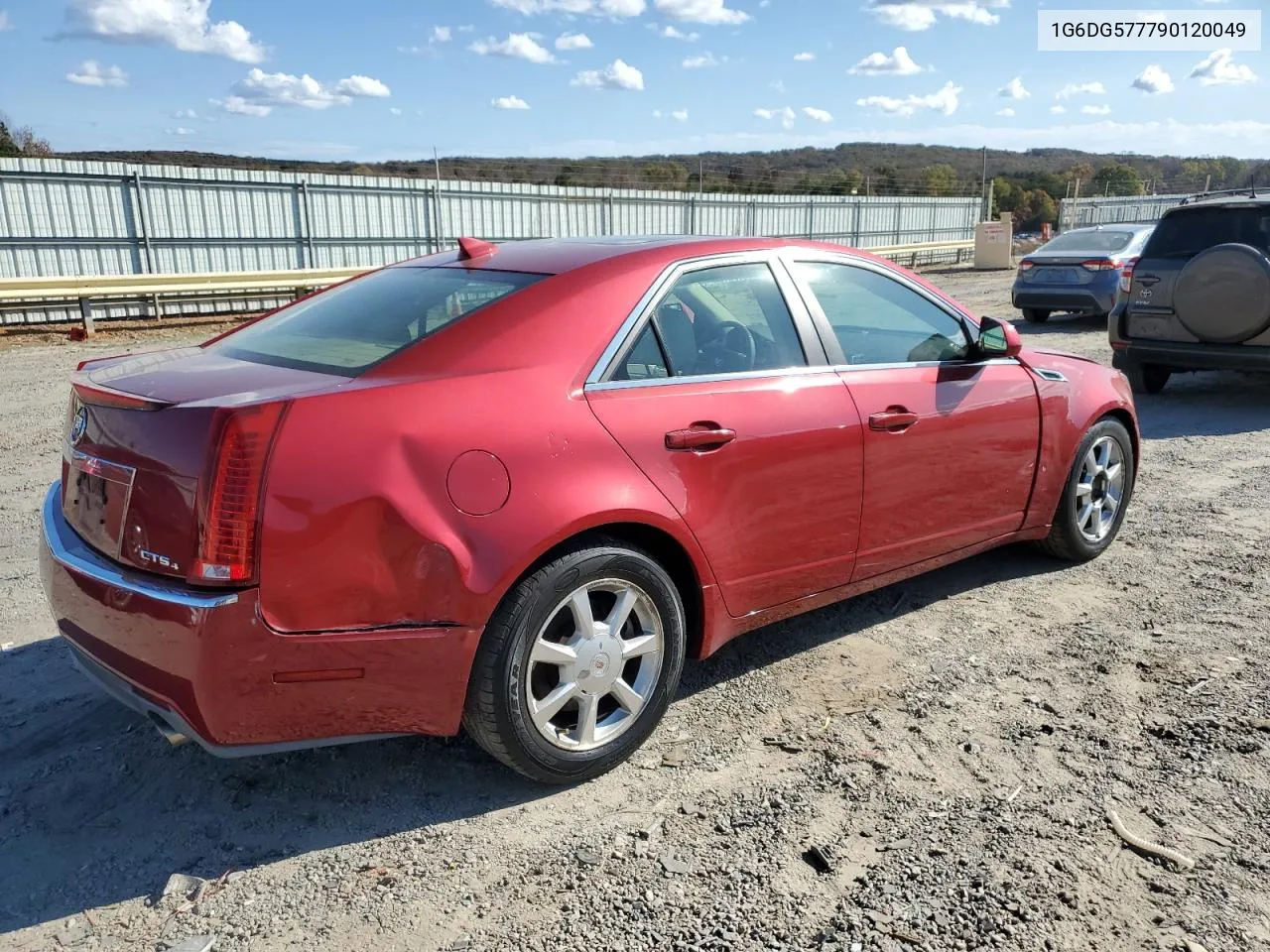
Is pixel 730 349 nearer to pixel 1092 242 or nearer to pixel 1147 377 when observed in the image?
pixel 1147 377

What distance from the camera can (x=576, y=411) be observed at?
2.95 metres

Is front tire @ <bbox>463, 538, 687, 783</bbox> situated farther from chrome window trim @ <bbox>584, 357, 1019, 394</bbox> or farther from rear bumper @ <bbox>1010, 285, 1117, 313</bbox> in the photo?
rear bumper @ <bbox>1010, 285, 1117, 313</bbox>

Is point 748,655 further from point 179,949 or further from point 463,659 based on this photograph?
point 179,949

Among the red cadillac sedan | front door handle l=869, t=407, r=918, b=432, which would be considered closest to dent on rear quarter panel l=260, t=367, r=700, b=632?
the red cadillac sedan

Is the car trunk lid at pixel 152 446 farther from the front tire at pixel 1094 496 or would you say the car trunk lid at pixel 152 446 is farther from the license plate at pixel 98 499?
the front tire at pixel 1094 496

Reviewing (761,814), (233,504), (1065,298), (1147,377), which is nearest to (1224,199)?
(1147,377)

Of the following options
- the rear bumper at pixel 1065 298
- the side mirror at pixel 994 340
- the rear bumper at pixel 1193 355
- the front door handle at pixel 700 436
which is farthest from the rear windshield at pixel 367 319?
the rear bumper at pixel 1065 298

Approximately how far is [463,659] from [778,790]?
1.05 m

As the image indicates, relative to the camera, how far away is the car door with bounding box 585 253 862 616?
314cm

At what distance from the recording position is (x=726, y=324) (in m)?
3.50

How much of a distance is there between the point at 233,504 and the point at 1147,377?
9.61 meters

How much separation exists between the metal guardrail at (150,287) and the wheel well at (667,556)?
10.8 metres

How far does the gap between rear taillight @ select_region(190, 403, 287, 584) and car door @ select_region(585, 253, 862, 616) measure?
38.9 inches

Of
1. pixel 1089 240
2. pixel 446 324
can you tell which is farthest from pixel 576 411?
pixel 1089 240
